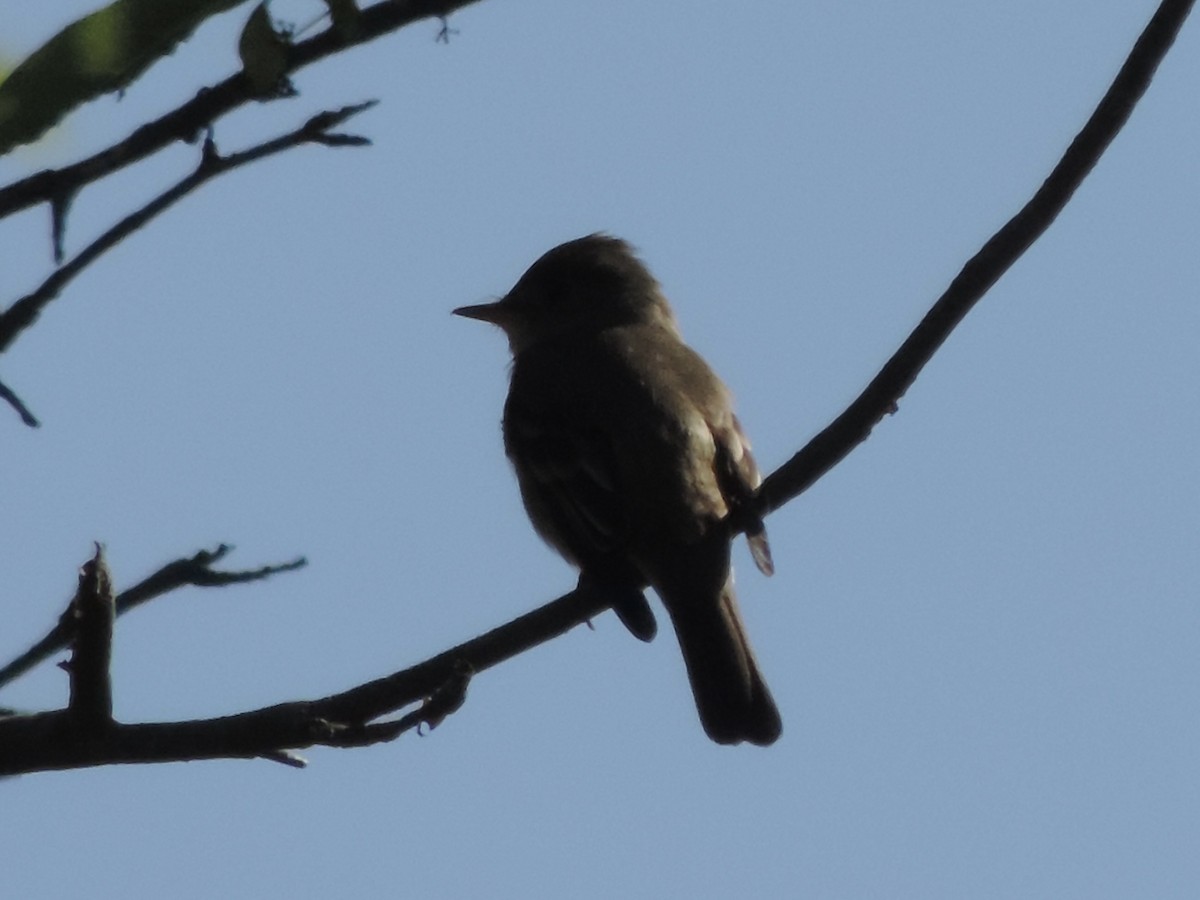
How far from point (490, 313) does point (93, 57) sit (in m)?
6.51

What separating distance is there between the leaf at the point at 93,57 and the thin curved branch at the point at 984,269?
208cm

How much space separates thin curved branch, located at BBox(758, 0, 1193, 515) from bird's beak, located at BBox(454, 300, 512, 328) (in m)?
4.22

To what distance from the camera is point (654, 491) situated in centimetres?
619

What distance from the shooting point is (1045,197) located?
3855 mm

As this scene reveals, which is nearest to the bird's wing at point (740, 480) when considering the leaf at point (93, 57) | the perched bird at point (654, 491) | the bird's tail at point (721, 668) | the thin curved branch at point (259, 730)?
the perched bird at point (654, 491)

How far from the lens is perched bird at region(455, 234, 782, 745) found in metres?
6.13

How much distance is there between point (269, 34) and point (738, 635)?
13.4ft

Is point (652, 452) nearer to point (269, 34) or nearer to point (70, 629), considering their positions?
point (70, 629)

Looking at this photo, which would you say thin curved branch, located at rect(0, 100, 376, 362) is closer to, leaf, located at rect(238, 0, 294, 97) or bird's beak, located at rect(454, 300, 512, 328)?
leaf, located at rect(238, 0, 294, 97)

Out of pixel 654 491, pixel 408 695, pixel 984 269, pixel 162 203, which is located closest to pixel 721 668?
pixel 654 491

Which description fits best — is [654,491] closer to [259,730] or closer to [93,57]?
[259,730]

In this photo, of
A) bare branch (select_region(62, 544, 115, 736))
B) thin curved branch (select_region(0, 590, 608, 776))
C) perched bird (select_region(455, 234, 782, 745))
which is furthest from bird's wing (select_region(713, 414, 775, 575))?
bare branch (select_region(62, 544, 115, 736))

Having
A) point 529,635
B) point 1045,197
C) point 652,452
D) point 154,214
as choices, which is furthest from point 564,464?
point 154,214

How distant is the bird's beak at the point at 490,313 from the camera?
8.72 metres
